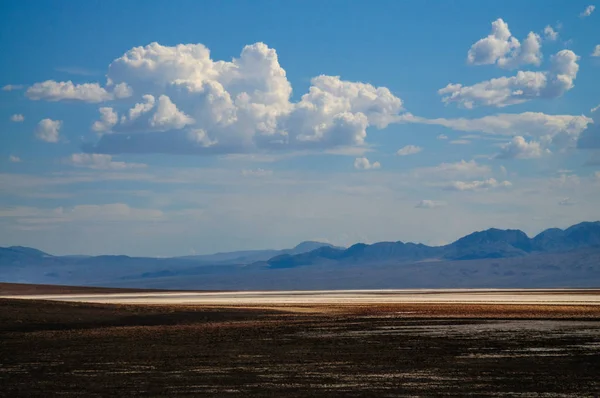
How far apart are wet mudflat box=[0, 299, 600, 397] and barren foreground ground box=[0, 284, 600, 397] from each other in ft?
0.13

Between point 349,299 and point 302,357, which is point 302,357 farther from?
point 349,299

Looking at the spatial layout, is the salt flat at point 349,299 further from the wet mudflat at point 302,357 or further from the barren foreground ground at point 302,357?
the barren foreground ground at point 302,357

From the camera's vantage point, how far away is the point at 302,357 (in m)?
30.4

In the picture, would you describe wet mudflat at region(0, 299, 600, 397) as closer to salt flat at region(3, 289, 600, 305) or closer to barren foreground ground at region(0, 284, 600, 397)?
barren foreground ground at region(0, 284, 600, 397)

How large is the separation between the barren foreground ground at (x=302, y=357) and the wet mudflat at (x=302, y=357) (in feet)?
0.13

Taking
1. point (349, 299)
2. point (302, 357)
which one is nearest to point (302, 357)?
point (302, 357)

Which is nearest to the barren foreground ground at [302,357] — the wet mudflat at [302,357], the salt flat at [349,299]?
the wet mudflat at [302,357]

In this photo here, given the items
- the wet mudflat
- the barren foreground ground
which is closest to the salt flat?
the wet mudflat

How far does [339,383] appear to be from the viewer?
2394cm

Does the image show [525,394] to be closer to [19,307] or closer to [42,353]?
[42,353]

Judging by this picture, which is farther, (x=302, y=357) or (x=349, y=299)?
(x=349, y=299)

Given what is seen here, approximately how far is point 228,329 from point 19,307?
683 inches

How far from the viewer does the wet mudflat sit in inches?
914

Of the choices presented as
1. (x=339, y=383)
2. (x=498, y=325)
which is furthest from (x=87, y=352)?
(x=498, y=325)
